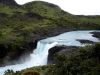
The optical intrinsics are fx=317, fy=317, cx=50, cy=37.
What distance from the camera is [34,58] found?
3339 inches

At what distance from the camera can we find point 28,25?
122438 mm

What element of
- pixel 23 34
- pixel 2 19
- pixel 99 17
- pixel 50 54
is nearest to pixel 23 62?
pixel 50 54

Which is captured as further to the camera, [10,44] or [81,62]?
[10,44]

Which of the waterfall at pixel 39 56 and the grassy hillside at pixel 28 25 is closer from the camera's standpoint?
the waterfall at pixel 39 56

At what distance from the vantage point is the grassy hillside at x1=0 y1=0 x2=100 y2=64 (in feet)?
287

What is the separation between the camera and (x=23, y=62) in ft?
276

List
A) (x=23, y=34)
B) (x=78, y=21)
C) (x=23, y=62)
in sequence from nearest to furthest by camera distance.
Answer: (x=23, y=62)
(x=23, y=34)
(x=78, y=21)

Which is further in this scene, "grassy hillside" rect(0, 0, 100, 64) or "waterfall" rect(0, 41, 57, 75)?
"grassy hillside" rect(0, 0, 100, 64)

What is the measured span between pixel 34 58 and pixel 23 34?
16617 millimetres

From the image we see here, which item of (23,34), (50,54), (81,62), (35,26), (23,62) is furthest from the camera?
(35,26)

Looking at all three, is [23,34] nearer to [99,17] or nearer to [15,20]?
[15,20]

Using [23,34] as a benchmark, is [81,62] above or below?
above

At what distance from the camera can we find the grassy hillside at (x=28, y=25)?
87.5 meters

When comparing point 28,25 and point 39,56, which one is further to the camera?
point 28,25
